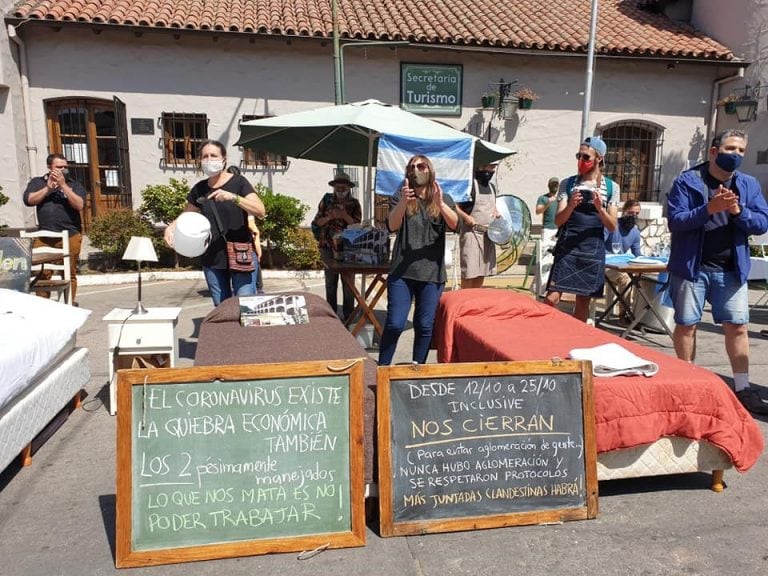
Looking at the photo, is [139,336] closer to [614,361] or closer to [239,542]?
[239,542]

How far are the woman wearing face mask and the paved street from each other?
5.76 feet

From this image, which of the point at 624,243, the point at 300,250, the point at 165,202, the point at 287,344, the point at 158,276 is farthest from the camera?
the point at 300,250

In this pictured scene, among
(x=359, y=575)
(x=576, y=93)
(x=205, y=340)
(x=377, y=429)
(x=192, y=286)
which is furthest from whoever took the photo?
(x=576, y=93)

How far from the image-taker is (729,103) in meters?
12.6

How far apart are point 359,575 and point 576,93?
12.6 m

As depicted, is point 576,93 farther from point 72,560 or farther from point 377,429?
point 72,560

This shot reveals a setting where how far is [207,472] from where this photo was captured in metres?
2.41

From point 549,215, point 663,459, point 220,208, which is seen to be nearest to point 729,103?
point 549,215

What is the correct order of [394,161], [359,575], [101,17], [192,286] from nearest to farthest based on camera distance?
[359,575] → [394,161] → [192,286] → [101,17]

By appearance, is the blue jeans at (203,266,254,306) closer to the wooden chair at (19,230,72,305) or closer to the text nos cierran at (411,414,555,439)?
the wooden chair at (19,230,72,305)

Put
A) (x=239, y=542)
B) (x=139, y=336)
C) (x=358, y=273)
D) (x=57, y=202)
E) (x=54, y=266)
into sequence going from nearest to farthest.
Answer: (x=239, y=542), (x=139, y=336), (x=358, y=273), (x=54, y=266), (x=57, y=202)

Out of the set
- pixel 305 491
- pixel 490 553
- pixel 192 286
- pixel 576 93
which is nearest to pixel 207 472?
pixel 305 491

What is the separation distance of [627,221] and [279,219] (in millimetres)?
5653

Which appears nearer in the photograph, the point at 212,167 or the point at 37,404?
the point at 37,404
